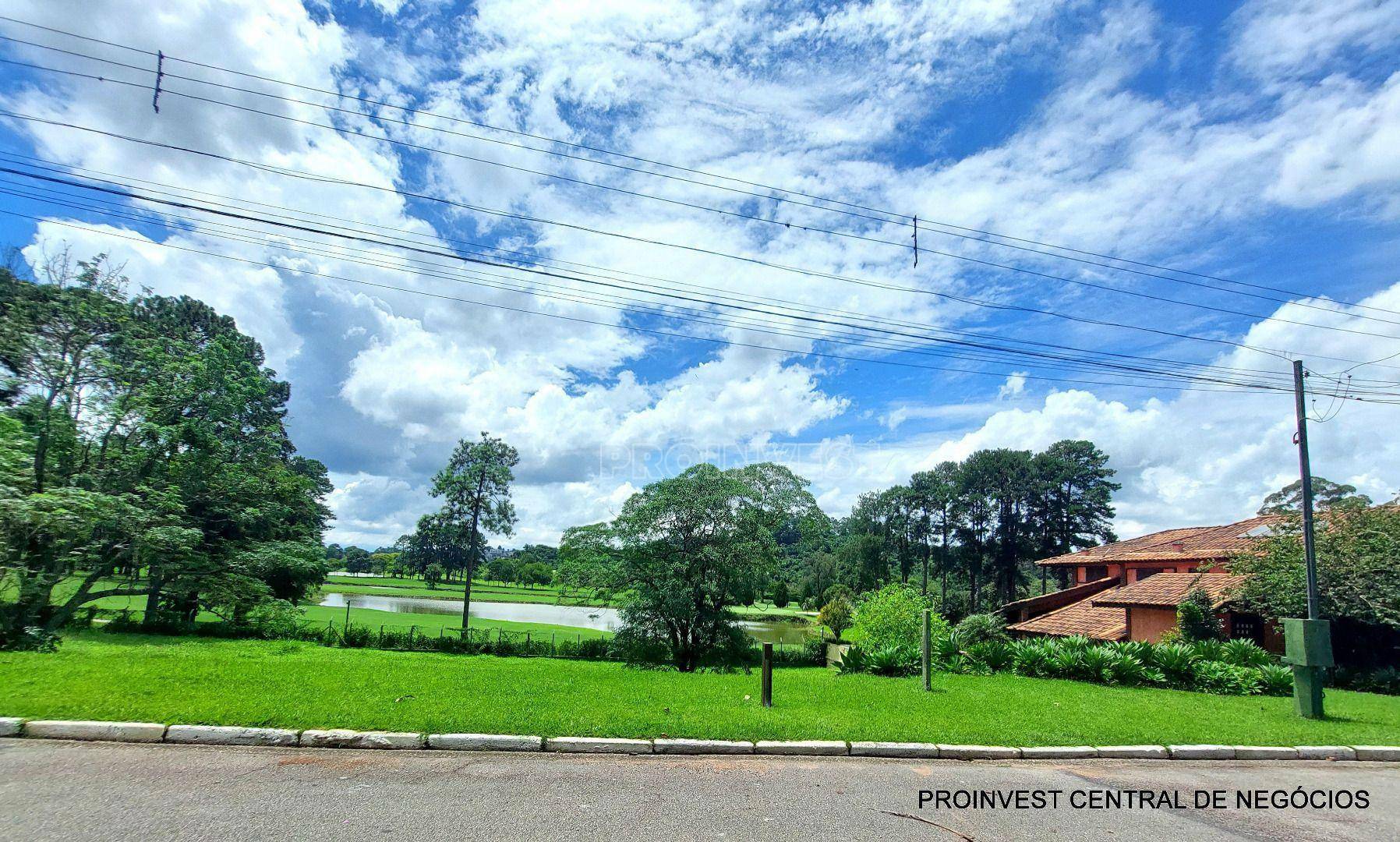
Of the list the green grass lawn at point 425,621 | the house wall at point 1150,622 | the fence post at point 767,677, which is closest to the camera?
the fence post at point 767,677

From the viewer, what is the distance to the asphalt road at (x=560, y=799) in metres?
4.94

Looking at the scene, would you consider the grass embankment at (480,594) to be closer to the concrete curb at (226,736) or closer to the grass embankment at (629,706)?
the grass embankment at (629,706)

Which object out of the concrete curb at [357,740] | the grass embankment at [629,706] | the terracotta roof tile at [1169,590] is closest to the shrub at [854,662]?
the grass embankment at [629,706]

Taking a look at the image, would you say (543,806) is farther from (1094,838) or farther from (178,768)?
(1094,838)

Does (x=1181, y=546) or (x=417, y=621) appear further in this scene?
(x=417, y=621)

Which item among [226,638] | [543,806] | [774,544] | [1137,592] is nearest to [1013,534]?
[1137,592]

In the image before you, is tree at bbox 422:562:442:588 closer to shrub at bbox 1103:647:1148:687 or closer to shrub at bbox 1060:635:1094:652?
shrub at bbox 1060:635:1094:652

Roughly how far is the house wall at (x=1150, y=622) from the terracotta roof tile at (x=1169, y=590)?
0.86 ft

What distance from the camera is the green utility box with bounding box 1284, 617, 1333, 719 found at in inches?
420

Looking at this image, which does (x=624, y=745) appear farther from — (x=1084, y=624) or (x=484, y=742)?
(x=1084, y=624)

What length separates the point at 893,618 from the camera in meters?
25.5

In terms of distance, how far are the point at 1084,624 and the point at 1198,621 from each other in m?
6.98

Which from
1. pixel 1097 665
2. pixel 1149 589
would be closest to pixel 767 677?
pixel 1097 665

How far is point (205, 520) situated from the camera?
24188mm
